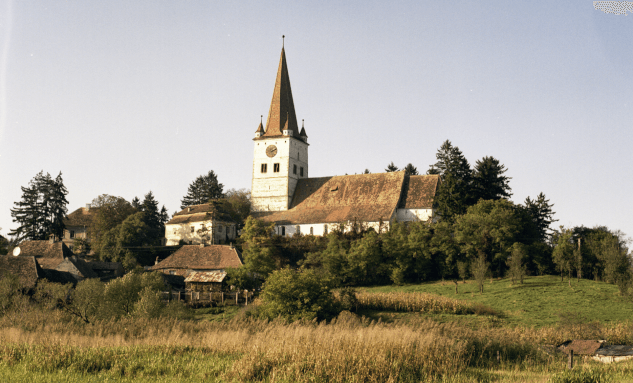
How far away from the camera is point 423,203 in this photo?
208 ft

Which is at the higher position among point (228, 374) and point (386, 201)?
point (386, 201)

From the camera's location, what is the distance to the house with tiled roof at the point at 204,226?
66562mm

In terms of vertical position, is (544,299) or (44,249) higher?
(44,249)

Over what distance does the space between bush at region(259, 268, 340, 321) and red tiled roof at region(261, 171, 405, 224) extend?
101 ft

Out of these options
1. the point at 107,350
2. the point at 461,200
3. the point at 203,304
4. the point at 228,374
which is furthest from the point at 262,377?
the point at 461,200

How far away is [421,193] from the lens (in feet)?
212

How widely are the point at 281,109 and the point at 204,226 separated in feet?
66.3

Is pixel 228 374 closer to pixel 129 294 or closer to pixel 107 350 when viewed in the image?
pixel 107 350

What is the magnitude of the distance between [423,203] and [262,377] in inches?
2085

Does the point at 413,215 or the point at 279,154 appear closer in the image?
the point at 413,215

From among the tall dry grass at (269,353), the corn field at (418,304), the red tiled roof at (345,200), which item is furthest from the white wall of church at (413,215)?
the tall dry grass at (269,353)

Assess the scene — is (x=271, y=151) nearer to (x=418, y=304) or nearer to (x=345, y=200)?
(x=345, y=200)

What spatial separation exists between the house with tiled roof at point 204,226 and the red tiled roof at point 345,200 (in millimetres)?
4860

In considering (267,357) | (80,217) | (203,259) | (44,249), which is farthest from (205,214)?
(267,357)
